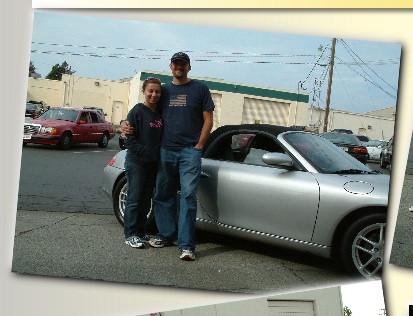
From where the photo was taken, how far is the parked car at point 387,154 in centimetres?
409

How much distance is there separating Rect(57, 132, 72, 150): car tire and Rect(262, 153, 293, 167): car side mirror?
2.08 meters

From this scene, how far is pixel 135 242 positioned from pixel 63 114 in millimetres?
1543

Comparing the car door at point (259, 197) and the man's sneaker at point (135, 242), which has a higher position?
the car door at point (259, 197)

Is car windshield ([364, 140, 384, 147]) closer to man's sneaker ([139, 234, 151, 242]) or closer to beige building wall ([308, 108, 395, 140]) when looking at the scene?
beige building wall ([308, 108, 395, 140])

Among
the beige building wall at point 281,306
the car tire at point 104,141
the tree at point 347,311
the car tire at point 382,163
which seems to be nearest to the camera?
the tree at point 347,311

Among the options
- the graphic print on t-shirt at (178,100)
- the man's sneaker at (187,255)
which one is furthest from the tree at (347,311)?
the graphic print on t-shirt at (178,100)

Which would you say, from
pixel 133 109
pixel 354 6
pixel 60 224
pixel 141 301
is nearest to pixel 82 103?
pixel 133 109

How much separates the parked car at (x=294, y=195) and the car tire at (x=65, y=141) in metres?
0.67

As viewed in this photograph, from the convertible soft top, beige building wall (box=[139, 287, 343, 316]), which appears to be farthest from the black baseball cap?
beige building wall (box=[139, 287, 343, 316])

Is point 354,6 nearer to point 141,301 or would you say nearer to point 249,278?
point 249,278

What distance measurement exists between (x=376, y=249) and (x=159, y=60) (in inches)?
95.0

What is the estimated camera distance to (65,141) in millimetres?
4941

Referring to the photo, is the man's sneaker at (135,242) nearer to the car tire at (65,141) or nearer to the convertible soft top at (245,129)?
the convertible soft top at (245,129)

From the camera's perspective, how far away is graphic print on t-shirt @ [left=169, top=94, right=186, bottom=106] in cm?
421
